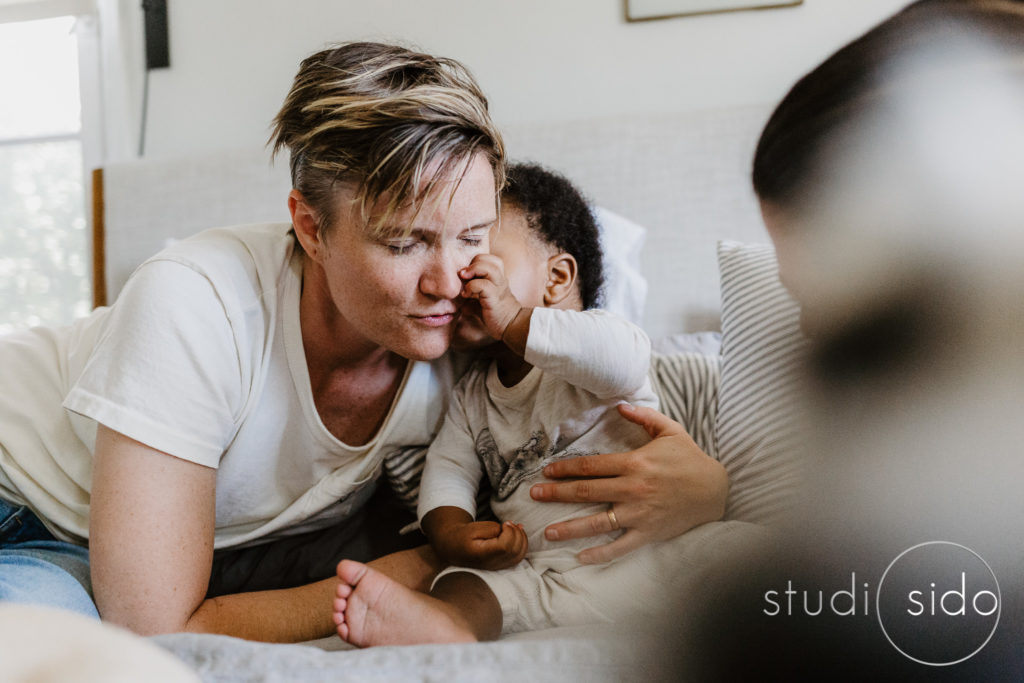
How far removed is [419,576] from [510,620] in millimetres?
102

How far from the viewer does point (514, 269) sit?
2.08 feet

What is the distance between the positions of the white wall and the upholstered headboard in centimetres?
2

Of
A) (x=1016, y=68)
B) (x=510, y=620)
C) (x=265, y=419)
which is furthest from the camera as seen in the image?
(x=265, y=419)

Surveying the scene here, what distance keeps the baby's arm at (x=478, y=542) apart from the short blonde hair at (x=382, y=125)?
25 cm

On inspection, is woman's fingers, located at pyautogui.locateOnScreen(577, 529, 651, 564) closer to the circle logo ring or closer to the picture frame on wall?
the circle logo ring

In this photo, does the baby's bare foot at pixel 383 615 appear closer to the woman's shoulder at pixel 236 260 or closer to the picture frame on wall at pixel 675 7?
the woman's shoulder at pixel 236 260

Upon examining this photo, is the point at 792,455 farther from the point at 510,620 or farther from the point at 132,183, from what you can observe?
the point at 132,183

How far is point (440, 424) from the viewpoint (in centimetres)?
71

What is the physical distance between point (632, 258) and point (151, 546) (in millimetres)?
475

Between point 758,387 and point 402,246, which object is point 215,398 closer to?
point 402,246

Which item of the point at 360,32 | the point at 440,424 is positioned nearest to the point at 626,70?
the point at 360,32

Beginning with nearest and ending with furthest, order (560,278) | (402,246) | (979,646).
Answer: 1. (979,646)
2. (402,246)
3. (560,278)

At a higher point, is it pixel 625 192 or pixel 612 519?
pixel 625 192

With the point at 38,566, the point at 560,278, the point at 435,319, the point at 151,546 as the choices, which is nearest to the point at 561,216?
the point at 560,278
